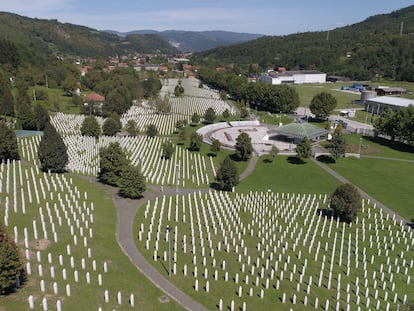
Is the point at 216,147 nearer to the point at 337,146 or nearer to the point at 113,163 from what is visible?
the point at 337,146

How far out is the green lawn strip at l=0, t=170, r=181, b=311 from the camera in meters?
22.4

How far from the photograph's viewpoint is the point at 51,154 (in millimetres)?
45031

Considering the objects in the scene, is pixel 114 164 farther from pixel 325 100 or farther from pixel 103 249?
pixel 325 100

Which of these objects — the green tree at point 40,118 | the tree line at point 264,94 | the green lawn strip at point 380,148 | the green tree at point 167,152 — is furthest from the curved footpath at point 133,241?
the tree line at point 264,94

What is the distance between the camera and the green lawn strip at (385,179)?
44.2m

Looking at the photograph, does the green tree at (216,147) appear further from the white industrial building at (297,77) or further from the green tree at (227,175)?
the white industrial building at (297,77)

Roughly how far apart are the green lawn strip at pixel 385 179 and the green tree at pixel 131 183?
28944mm

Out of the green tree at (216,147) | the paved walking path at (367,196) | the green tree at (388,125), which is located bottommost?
the paved walking path at (367,196)

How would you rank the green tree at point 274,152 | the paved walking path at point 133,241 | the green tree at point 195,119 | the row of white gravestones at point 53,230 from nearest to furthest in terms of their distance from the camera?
the paved walking path at point 133,241, the row of white gravestones at point 53,230, the green tree at point 274,152, the green tree at point 195,119

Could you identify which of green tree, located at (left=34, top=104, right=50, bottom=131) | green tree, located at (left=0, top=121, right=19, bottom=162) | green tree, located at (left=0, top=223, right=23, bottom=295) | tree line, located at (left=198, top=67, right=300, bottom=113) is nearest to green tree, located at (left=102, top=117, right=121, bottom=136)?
green tree, located at (left=34, top=104, right=50, bottom=131)

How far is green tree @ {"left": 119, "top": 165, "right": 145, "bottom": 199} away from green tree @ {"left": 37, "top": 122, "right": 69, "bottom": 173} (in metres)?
10.7

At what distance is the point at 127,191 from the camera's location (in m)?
39.4

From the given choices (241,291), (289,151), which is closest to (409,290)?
(241,291)

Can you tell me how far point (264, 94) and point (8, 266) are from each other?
9133cm
